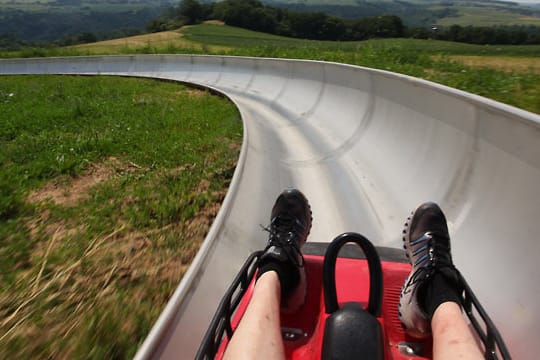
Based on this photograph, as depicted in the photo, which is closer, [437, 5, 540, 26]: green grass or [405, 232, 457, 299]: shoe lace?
[405, 232, 457, 299]: shoe lace

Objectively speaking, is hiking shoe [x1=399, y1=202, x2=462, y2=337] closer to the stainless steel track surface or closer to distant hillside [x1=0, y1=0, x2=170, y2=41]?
the stainless steel track surface

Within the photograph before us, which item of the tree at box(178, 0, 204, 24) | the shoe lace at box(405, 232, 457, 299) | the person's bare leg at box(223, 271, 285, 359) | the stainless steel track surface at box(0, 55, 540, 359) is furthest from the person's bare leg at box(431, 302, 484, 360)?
the tree at box(178, 0, 204, 24)

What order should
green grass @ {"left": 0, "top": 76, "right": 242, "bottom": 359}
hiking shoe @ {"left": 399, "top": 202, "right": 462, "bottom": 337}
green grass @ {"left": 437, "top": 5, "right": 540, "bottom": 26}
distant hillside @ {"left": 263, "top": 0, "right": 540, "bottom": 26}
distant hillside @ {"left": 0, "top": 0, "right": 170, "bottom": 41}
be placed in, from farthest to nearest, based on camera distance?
distant hillside @ {"left": 0, "top": 0, "right": 170, "bottom": 41}, distant hillside @ {"left": 263, "top": 0, "right": 540, "bottom": 26}, green grass @ {"left": 437, "top": 5, "right": 540, "bottom": 26}, green grass @ {"left": 0, "top": 76, "right": 242, "bottom": 359}, hiking shoe @ {"left": 399, "top": 202, "right": 462, "bottom": 337}

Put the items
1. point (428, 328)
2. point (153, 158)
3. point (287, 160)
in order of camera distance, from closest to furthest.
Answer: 1. point (428, 328)
2. point (287, 160)
3. point (153, 158)

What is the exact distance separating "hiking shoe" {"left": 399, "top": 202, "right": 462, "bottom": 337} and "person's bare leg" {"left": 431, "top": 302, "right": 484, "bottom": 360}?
0.18 feet

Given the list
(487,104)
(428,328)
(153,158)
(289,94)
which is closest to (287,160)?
(153,158)

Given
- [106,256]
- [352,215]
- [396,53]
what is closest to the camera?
[106,256]

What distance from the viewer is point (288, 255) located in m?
2.17

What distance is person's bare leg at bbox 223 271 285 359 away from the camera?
5.24ft

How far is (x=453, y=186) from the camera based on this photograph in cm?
279

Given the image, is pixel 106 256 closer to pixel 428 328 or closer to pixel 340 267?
pixel 340 267

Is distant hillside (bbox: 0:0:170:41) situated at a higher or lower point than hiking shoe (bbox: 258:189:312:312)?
lower

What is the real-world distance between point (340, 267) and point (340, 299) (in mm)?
295

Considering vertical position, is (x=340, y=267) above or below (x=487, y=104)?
below
